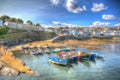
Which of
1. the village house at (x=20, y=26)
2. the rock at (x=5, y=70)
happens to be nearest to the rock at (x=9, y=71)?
the rock at (x=5, y=70)

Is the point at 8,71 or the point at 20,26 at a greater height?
the point at 20,26

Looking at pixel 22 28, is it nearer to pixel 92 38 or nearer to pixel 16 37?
pixel 16 37

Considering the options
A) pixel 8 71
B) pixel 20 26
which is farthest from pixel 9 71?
pixel 20 26

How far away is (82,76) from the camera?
8.96 metres

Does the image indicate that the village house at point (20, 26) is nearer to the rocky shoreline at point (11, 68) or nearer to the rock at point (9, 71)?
the rocky shoreline at point (11, 68)

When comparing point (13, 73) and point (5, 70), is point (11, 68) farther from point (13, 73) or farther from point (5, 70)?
point (13, 73)

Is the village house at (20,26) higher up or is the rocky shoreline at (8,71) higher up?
the village house at (20,26)

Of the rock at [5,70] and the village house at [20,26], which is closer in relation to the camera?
the rock at [5,70]

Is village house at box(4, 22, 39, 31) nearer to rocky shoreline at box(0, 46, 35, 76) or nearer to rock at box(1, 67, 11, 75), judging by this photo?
rocky shoreline at box(0, 46, 35, 76)

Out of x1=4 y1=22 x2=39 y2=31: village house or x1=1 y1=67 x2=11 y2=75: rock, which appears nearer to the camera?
x1=1 y1=67 x2=11 y2=75: rock

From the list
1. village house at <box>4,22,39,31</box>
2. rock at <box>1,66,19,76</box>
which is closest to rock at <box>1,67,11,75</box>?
rock at <box>1,66,19,76</box>

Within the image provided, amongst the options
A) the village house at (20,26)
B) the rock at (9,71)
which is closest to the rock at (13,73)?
the rock at (9,71)

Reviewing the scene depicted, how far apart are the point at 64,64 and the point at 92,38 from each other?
1450cm

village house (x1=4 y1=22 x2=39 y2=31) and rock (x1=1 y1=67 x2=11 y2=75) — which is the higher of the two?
village house (x1=4 y1=22 x2=39 y2=31)
